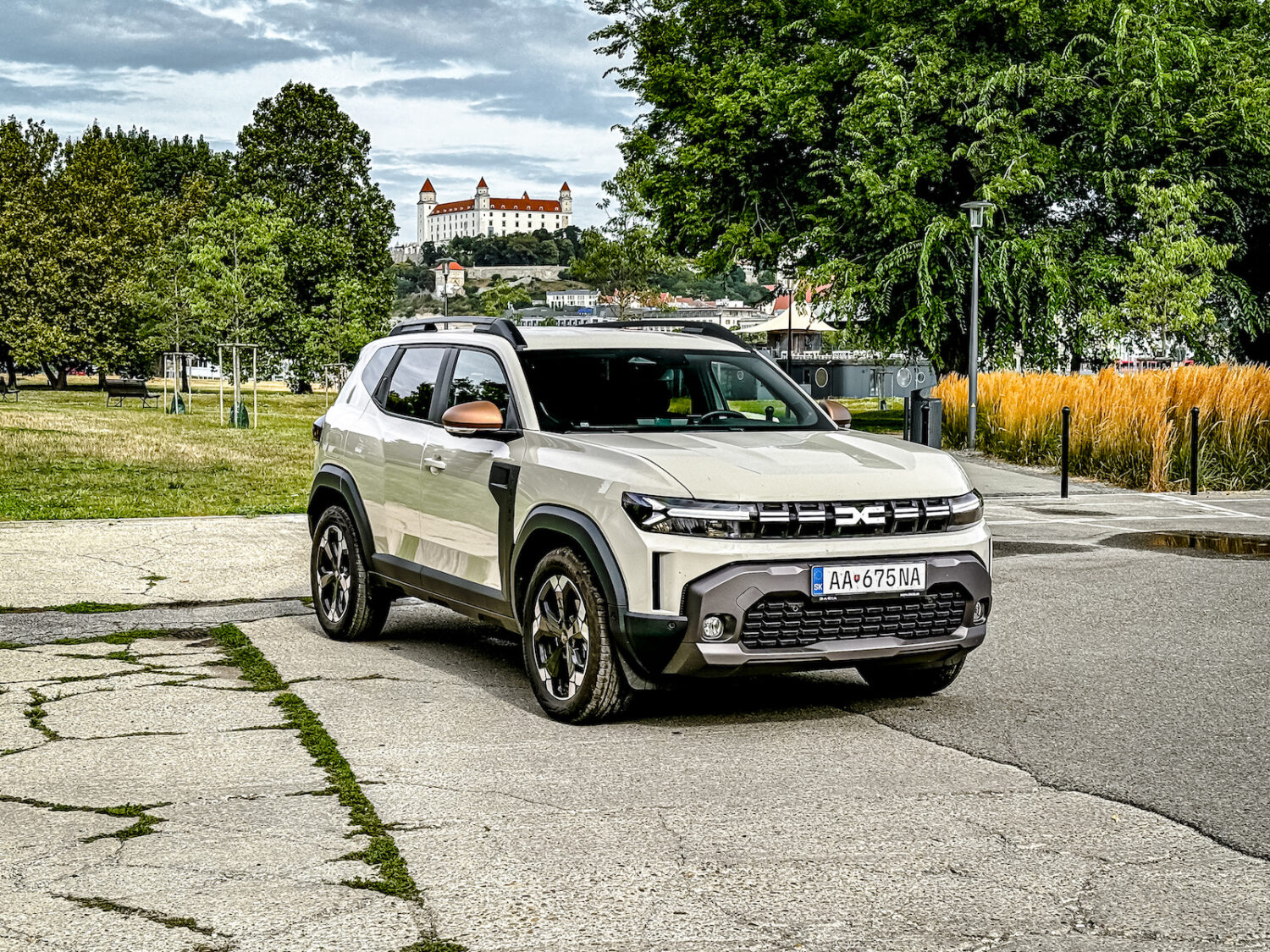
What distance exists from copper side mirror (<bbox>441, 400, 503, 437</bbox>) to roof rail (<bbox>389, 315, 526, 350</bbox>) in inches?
21.3

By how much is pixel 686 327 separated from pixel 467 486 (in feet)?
5.71

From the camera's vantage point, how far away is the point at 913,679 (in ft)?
22.7

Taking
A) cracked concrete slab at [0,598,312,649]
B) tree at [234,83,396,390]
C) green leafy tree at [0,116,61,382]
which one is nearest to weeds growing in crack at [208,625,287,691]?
cracked concrete slab at [0,598,312,649]

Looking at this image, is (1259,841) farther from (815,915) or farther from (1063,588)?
(1063,588)

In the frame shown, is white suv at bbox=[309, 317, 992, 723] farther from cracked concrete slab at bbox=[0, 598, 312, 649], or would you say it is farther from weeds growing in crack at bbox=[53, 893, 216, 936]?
weeds growing in crack at bbox=[53, 893, 216, 936]

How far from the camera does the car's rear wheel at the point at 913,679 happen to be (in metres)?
6.79

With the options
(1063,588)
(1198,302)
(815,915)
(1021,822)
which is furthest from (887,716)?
(1198,302)

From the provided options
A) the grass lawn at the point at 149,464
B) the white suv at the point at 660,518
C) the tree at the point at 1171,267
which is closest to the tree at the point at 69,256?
the grass lawn at the point at 149,464

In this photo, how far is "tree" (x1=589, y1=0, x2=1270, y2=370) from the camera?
3072 centimetres

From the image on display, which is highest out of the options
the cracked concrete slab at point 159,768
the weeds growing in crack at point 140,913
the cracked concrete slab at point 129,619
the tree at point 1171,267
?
the tree at point 1171,267

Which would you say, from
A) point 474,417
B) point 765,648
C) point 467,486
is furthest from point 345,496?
point 765,648

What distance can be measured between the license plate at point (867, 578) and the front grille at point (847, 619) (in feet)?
0.18

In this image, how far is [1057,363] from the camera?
32406 millimetres

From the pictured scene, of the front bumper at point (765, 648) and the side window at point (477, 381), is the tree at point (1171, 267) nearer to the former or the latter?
the side window at point (477, 381)
